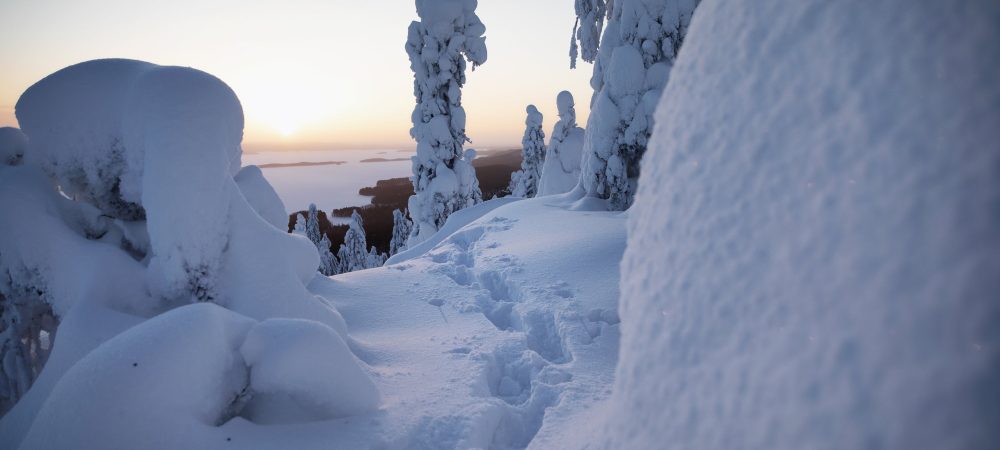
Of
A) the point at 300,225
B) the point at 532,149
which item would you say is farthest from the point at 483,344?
the point at 300,225

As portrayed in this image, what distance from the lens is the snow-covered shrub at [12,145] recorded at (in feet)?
13.4

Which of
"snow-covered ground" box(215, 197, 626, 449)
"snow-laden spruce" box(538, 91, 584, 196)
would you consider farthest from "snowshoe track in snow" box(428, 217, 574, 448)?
"snow-laden spruce" box(538, 91, 584, 196)

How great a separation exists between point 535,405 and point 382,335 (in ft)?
6.44

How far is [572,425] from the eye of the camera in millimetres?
A: 2777

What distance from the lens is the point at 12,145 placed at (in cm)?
413

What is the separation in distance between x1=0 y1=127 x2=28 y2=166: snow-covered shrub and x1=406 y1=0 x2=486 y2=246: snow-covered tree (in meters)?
12.2

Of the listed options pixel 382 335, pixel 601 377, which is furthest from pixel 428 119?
pixel 601 377

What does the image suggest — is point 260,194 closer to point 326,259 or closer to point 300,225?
point 326,259

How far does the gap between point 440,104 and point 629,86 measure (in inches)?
310

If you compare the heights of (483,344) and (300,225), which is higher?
(483,344)

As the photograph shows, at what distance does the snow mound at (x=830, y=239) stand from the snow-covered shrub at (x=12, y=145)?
19.5 feet

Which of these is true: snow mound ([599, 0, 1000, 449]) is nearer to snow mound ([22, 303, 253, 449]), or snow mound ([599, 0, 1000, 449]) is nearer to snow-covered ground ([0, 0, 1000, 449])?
snow-covered ground ([0, 0, 1000, 449])

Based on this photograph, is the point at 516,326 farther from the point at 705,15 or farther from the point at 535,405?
the point at 705,15

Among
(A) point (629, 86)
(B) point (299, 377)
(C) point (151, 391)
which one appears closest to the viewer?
(C) point (151, 391)
